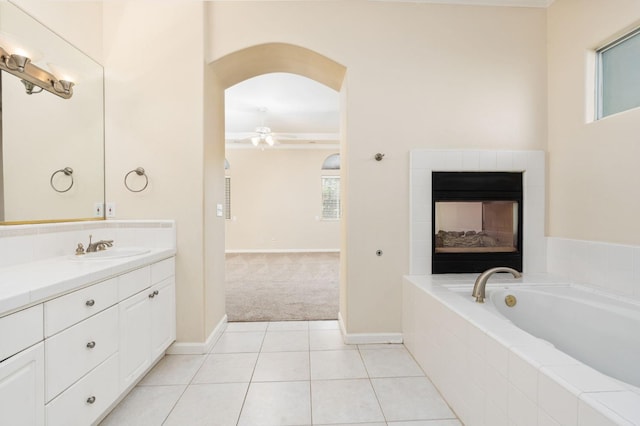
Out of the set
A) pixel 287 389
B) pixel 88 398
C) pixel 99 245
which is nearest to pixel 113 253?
pixel 99 245

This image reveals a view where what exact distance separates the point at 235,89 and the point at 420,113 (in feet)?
9.93

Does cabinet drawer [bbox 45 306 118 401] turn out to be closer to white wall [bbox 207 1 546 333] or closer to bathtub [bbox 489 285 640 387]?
white wall [bbox 207 1 546 333]

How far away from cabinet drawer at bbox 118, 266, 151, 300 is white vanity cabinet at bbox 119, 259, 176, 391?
30 millimetres

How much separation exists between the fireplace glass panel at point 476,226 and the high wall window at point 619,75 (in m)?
0.91

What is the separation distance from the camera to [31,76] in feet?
5.70

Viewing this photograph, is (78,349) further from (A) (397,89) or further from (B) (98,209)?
(A) (397,89)

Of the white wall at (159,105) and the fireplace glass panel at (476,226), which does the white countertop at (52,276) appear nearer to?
the white wall at (159,105)

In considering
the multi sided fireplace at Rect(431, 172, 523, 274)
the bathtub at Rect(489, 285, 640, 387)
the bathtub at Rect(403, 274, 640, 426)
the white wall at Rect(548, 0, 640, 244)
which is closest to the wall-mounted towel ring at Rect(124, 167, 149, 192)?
the bathtub at Rect(403, 274, 640, 426)

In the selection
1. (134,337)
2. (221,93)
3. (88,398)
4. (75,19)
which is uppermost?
(75,19)

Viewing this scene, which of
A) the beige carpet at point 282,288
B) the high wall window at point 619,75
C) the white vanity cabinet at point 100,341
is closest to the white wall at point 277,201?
the beige carpet at point 282,288

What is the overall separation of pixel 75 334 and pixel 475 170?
2882mm

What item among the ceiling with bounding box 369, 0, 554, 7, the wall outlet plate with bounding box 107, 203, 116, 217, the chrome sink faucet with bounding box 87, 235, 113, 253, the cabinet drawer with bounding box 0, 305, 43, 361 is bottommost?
the cabinet drawer with bounding box 0, 305, 43, 361

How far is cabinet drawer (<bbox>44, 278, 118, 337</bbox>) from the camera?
3.89 feet

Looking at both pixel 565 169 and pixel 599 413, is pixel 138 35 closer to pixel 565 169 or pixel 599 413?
pixel 599 413
